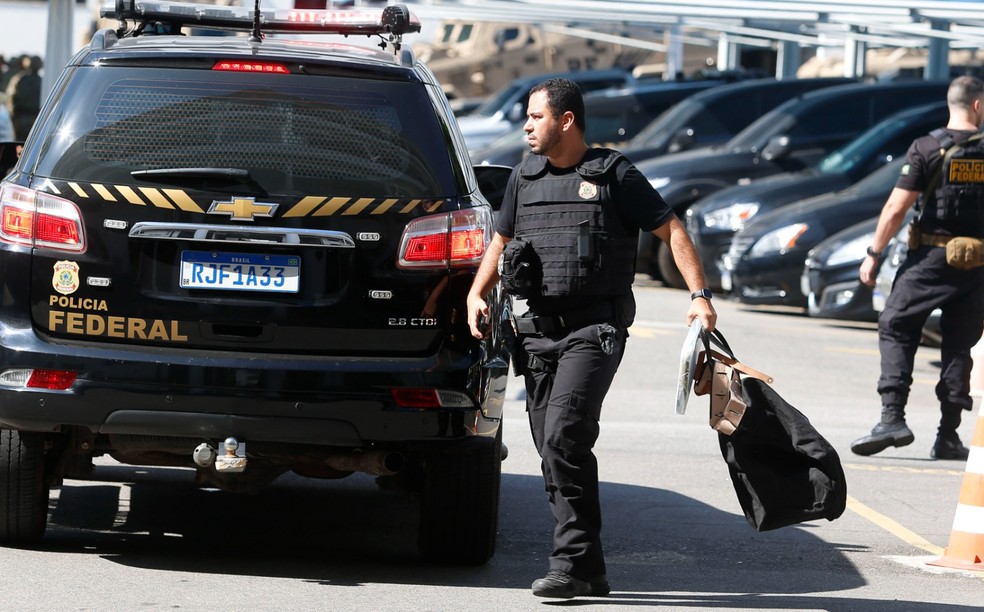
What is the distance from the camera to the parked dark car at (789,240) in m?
15.0

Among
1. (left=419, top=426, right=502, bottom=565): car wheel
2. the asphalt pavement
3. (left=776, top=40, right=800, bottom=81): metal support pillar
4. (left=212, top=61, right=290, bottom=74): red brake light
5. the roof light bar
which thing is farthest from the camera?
(left=776, top=40, right=800, bottom=81): metal support pillar

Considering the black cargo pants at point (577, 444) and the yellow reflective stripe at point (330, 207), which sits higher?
the yellow reflective stripe at point (330, 207)

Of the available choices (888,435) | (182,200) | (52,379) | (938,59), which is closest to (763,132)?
(938,59)

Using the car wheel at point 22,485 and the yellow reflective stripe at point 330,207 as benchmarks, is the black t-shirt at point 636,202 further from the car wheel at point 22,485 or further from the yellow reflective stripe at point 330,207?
the car wheel at point 22,485

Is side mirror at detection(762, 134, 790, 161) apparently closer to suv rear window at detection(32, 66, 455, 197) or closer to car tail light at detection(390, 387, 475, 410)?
suv rear window at detection(32, 66, 455, 197)

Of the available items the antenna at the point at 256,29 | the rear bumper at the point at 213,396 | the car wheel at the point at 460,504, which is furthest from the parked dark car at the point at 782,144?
the rear bumper at the point at 213,396

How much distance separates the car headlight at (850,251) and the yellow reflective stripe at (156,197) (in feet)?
30.1

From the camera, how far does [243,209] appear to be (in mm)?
5520

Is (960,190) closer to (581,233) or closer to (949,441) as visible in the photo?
(949,441)

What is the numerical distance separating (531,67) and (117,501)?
43.5 metres

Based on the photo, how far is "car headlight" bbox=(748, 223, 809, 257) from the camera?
15.0 metres

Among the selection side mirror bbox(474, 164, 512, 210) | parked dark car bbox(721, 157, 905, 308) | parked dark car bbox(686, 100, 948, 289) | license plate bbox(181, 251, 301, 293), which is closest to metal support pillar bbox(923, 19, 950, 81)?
parked dark car bbox(686, 100, 948, 289)

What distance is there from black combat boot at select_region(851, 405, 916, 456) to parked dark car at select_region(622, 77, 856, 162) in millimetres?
12200

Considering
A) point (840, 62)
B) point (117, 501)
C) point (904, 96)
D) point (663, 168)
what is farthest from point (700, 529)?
point (840, 62)
